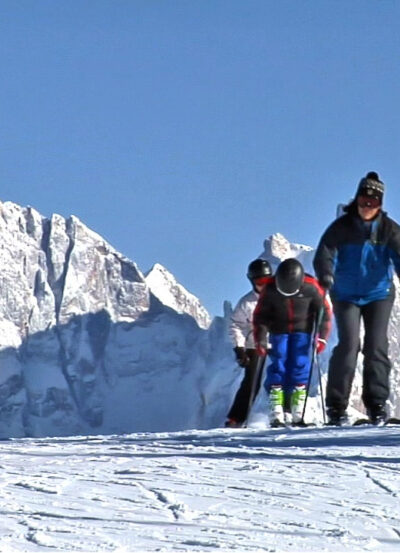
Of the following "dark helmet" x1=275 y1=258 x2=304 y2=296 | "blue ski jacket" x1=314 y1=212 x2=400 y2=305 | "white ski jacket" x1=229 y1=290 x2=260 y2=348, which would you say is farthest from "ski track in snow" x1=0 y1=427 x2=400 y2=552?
"white ski jacket" x1=229 y1=290 x2=260 y2=348

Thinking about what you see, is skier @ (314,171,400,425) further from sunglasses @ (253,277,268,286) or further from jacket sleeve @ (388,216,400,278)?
sunglasses @ (253,277,268,286)

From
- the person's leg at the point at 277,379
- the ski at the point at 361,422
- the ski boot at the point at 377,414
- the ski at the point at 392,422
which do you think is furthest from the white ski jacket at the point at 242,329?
the ski at the point at 392,422

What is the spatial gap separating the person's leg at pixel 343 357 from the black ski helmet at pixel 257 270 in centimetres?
192

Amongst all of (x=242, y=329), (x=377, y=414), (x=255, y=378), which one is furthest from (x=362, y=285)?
(x=242, y=329)

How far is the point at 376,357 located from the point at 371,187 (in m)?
1.52

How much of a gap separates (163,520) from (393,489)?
1.48 meters

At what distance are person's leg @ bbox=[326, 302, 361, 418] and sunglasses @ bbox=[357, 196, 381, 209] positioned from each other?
0.89 m

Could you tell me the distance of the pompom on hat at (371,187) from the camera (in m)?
11.8

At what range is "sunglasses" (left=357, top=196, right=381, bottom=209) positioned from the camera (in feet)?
39.0

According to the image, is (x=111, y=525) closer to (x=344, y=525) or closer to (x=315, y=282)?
(x=344, y=525)

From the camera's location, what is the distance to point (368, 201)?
11.9 metres

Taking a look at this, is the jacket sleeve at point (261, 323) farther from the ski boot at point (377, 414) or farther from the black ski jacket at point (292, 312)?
the ski boot at point (377, 414)

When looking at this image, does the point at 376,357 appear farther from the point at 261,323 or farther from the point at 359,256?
the point at 261,323

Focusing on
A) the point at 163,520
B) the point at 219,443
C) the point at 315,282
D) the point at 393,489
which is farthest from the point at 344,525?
the point at 315,282
